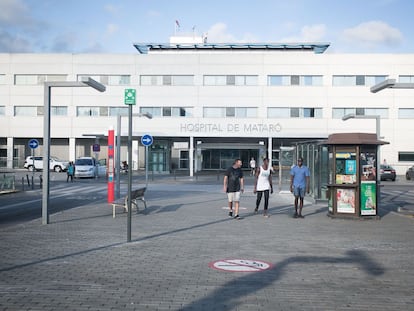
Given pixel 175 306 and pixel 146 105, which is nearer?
pixel 175 306

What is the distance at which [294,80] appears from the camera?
4825 cm

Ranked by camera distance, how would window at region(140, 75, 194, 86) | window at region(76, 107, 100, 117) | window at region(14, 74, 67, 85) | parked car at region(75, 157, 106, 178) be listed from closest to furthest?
parked car at region(75, 157, 106, 178)
window at region(140, 75, 194, 86)
window at region(76, 107, 100, 117)
window at region(14, 74, 67, 85)

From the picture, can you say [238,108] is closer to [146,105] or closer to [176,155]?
[146,105]

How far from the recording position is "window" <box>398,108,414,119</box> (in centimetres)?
4784

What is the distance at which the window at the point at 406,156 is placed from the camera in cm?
4828

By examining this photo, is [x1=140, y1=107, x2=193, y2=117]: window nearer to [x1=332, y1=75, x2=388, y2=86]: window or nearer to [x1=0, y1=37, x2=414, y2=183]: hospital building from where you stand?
[x1=0, y1=37, x2=414, y2=183]: hospital building

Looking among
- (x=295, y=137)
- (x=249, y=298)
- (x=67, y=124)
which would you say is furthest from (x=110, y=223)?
(x=67, y=124)

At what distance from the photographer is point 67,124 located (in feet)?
163

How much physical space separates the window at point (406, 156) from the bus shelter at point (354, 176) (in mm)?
36890

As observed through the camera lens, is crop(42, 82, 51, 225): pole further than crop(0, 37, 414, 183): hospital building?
No

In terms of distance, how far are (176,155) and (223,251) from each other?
50.6 m

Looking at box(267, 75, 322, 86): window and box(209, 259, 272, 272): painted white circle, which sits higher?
box(267, 75, 322, 86): window

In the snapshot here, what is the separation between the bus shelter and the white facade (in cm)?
3213

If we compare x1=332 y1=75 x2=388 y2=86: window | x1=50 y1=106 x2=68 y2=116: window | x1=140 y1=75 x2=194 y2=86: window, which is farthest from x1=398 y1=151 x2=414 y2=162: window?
x1=50 y1=106 x2=68 y2=116: window
